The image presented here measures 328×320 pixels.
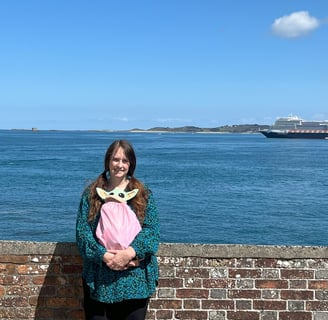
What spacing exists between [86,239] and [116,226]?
217 mm

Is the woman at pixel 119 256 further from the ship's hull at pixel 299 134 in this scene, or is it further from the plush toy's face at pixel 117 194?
the ship's hull at pixel 299 134

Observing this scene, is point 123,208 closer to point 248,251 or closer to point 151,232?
point 151,232

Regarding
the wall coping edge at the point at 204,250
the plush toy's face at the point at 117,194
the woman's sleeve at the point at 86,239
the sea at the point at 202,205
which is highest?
the plush toy's face at the point at 117,194

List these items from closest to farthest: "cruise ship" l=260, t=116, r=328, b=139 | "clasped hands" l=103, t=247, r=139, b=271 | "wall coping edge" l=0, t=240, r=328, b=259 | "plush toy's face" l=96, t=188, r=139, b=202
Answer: "clasped hands" l=103, t=247, r=139, b=271 < "plush toy's face" l=96, t=188, r=139, b=202 < "wall coping edge" l=0, t=240, r=328, b=259 < "cruise ship" l=260, t=116, r=328, b=139

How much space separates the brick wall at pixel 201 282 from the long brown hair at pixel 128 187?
3.51 ft

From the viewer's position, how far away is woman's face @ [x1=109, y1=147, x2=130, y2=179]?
3695mm

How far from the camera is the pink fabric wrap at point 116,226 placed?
352 centimetres

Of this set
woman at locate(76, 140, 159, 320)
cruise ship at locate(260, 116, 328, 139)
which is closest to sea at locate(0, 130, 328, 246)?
woman at locate(76, 140, 159, 320)

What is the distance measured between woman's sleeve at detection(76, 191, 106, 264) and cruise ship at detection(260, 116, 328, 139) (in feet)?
491

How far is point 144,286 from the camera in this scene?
3592 mm

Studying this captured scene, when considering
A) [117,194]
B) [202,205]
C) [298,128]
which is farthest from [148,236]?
[298,128]

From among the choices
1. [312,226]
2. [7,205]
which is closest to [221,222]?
[312,226]

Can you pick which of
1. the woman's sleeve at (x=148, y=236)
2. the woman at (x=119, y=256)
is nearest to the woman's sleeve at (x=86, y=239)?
the woman at (x=119, y=256)

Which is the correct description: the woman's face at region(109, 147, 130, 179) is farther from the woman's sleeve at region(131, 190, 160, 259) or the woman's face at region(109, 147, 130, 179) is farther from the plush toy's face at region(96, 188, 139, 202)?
the woman's sleeve at region(131, 190, 160, 259)
